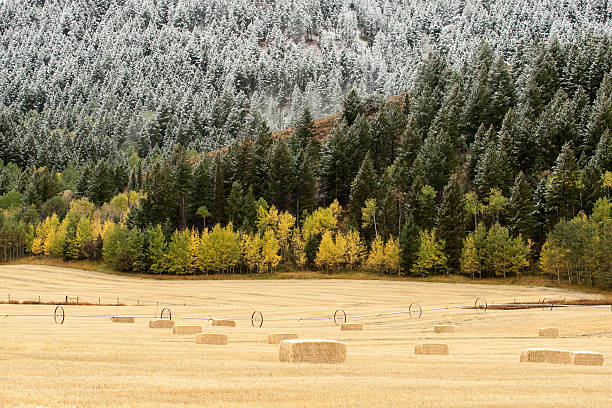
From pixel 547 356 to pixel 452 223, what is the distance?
288 feet

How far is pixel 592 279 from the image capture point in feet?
299

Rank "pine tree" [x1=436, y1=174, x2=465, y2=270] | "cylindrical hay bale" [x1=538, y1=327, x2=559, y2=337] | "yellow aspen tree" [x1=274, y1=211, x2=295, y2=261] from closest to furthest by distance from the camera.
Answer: "cylindrical hay bale" [x1=538, y1=327, x2=559, y2=337] → "pine tree" [x1=436, y1=174, x2=465, y2=270] → "yellow aspen tree" [x1=274, y1=211, x2=295, y2=261]

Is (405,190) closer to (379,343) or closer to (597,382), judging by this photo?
(379,343)

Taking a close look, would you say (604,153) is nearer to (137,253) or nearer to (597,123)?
(597,123)

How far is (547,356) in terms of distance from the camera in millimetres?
21000

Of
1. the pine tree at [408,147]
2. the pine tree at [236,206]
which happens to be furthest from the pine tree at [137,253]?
the pine tree at [408,147]

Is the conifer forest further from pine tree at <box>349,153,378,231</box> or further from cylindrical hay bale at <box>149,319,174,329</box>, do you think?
cylindrical hay bale at <box>149,319,174,329</box>

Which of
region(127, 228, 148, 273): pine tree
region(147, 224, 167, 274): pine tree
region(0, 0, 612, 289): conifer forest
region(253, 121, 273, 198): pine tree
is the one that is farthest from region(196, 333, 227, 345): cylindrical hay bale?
region(253, 121, 273, 198): pine tree

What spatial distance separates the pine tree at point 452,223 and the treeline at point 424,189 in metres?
0.25

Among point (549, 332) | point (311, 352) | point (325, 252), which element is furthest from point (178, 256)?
point (311, 352)

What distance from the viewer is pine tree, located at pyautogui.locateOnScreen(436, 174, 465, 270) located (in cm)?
10519

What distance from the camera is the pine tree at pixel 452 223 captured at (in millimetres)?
105188

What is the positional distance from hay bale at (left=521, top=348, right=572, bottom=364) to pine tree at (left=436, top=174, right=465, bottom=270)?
280ft

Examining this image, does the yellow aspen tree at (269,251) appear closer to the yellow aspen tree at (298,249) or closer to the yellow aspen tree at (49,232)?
the yellow aspen tree at (298,249)
